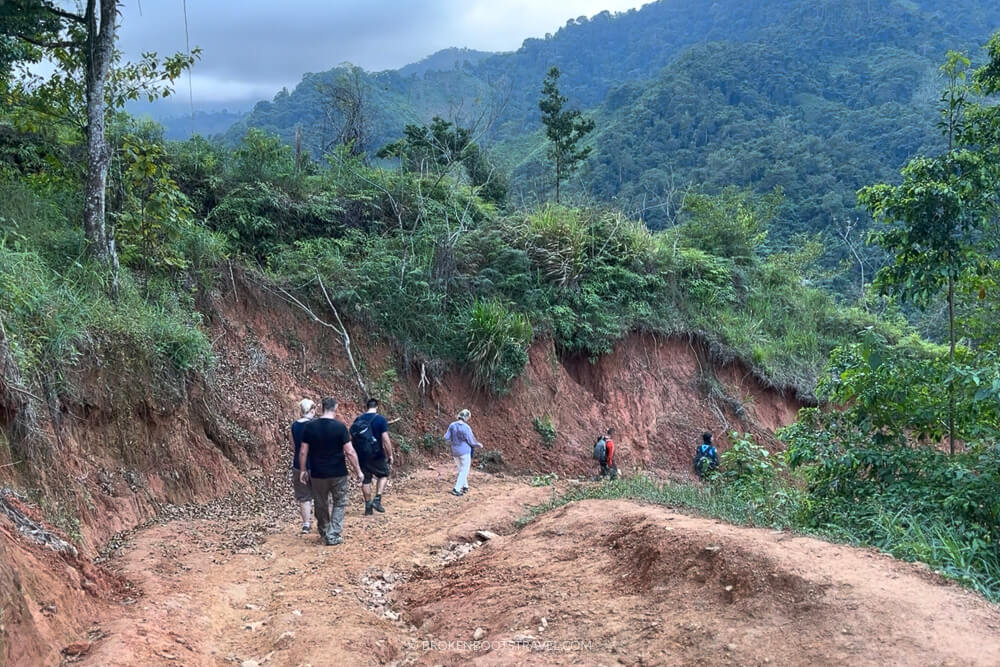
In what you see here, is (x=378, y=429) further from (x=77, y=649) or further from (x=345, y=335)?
(x=77, y=649)

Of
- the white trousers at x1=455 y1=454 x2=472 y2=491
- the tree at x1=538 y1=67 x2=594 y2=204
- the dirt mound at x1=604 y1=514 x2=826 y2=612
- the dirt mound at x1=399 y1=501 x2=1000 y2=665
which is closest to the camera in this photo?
the dirt mound at x1=399 y1=501 x2=1000 y2=665

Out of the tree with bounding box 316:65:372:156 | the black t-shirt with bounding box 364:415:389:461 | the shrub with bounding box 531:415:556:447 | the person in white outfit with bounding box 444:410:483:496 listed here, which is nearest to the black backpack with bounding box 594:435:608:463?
the shrub with bounding box 531:415:556:447

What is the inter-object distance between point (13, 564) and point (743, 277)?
728 inches

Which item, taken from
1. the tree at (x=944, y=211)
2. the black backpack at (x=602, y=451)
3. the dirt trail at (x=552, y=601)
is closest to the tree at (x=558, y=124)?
the black backpack at (x=602, y=451)

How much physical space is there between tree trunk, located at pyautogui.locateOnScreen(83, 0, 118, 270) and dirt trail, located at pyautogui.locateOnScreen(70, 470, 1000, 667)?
4.18m

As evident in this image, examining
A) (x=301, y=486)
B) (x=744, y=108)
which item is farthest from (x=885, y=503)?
(x=744, y=108)

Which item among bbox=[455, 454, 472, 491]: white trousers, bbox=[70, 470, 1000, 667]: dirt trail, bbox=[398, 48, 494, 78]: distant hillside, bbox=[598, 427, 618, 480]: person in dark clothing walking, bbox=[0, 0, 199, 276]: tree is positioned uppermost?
bbox=[398, 48, 494, 78]: distant hillside

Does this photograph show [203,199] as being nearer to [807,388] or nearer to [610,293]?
[610,293]

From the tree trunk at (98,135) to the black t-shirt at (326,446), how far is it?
4073mm

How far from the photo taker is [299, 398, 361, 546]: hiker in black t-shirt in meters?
7.28

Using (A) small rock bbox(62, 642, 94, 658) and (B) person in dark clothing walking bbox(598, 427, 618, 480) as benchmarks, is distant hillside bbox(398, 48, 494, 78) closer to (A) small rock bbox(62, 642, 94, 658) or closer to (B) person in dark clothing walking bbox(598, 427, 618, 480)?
(B) person in dark clothing walking bbox(598, 427, 618, 480)

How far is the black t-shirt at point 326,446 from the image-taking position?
7.27m

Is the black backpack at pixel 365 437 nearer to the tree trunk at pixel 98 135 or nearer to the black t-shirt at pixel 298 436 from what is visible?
the black t-shirt at pixel 298 436

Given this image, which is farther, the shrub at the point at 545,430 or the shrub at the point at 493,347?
the shrub at the point at 545,430
